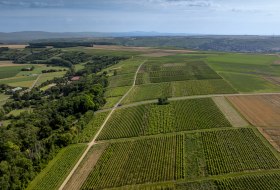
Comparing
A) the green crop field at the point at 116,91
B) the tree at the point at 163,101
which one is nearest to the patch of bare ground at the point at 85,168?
the tree at the point at 163,101

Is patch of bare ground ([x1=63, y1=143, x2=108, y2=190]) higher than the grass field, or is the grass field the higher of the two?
the grass field

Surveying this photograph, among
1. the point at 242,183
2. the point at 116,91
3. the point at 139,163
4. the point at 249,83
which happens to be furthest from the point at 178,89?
the point at 242,183

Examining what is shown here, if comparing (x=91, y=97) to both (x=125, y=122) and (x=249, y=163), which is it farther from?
(x=249, y=163)

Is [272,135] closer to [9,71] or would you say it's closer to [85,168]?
[85,168]

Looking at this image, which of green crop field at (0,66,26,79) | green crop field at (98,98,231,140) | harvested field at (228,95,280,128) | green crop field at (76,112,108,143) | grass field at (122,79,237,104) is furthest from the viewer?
green crop field at (0,66,26,79)

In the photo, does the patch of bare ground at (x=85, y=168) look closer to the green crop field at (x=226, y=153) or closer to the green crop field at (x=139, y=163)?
the green crop field at (x=139, y=163)

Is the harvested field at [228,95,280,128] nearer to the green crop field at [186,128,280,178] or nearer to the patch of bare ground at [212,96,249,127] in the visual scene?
the patch of bare ground at [212,96,249,127]

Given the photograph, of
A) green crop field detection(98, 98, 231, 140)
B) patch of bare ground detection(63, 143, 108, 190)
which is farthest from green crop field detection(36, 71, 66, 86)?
patch of bare ground detection(63, 143, 108, 190)
